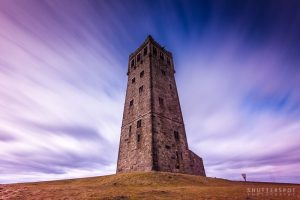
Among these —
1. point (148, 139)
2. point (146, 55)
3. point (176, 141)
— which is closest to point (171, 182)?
point (148, 139)

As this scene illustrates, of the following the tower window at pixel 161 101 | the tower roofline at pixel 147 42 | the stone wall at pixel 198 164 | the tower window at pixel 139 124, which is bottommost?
the stone wall at pixel 198 164

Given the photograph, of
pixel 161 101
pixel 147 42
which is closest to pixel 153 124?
pixel 161 101

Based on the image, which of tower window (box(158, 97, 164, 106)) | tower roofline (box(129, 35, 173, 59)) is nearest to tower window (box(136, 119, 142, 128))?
tower window (box(158, 97, 164, 106))

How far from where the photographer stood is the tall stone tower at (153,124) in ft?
64.4

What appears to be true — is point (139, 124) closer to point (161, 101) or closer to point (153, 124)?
point (153, 124)

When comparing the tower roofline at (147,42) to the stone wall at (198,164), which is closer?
the stone wall at (198,164)

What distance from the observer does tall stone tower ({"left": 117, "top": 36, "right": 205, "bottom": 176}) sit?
1964cm

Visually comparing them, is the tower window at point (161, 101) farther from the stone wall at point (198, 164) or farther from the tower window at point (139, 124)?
the stone wall at point (198, 164)

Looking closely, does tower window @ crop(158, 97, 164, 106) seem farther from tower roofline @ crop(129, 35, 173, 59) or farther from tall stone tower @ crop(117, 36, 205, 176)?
tower roofline @ crop(129, 35, 173, 59)

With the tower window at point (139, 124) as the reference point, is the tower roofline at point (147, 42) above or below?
above

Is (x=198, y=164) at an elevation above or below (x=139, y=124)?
below

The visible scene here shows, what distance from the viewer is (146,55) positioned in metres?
28.9

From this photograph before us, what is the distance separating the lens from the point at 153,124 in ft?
68.0

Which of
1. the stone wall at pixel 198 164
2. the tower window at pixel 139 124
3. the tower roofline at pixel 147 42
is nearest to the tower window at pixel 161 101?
the tower window at pixel 139 124
